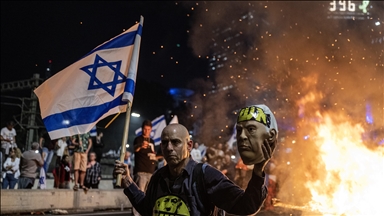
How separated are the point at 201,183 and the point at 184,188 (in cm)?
13

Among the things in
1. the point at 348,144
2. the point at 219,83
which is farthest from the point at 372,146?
the point at 219,83

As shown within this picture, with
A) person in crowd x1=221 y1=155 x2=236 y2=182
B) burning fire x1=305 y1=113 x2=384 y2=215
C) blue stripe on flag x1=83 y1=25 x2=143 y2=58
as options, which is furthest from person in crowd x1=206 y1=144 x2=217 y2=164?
blue stripe on flag x1=83 y1=25 x2=143 y2=58

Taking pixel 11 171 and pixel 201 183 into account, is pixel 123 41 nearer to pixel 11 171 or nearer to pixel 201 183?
pixel 201 183

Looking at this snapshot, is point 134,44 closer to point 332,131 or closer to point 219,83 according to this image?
point 332,131

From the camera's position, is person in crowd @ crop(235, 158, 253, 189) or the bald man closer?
the bald man

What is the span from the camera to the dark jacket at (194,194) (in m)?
2.48

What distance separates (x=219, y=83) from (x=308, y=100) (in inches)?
261

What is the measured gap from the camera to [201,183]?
2.90 metres

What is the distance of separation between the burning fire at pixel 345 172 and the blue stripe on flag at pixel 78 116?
3830mm

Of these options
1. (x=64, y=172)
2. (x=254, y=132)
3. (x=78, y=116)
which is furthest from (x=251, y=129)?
(x=64, y=172)

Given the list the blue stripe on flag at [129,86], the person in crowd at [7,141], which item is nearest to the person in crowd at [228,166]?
the person in crowd at [7,141]

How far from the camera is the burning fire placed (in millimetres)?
6623

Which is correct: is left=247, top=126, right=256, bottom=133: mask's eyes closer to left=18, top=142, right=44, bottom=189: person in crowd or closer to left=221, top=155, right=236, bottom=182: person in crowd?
left=18, top=142, right=44, bottom=189: person in crowd

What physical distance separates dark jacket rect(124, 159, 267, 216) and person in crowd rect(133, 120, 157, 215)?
4.28 m
